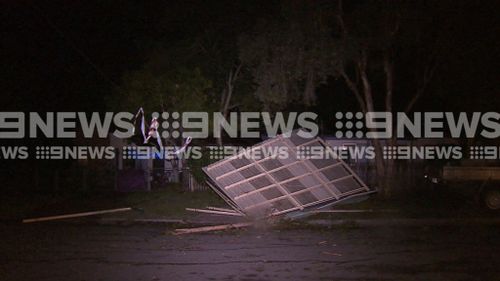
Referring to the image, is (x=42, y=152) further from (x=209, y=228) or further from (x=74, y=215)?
(x=209, y=228)

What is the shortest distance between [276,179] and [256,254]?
5.89 metres

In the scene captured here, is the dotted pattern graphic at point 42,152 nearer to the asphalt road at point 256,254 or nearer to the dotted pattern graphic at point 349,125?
the dotted pattern graphic at point 349,125

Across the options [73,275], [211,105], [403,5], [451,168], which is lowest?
[73,275]

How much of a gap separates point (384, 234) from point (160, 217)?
678cm

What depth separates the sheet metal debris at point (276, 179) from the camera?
17812 mm

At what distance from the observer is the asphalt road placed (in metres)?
10.3

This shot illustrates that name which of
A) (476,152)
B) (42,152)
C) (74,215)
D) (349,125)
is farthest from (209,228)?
(349,125)

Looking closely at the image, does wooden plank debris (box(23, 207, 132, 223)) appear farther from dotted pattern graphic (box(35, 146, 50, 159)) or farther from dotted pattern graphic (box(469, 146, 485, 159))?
dotted pattern graphic (box(469, 146, 485, 159))

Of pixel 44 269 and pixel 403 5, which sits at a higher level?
pixel 403 5

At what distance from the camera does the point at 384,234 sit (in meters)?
15.0

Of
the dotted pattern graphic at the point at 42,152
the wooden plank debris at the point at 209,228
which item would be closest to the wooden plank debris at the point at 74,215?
the wooden plank debris at the point at 209,228

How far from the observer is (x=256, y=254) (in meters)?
12.1

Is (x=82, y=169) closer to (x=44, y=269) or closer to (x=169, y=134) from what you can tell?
(x=169, y=134)

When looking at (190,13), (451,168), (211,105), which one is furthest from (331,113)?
(451,168)
